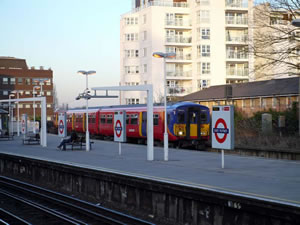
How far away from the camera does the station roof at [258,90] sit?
40.1 metres

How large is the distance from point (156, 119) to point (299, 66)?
10.0m

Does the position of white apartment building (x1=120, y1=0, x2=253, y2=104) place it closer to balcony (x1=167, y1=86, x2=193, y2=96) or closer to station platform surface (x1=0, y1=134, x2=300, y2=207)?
balcony (x1=167, y1=86, x2=193, y2=96)

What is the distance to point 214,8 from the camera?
6259 cm

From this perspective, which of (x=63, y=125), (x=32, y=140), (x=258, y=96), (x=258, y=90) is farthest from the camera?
(x=258, y=90)

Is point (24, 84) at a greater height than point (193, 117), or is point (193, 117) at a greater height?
point (24, 84)

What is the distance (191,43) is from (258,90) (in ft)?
72.2

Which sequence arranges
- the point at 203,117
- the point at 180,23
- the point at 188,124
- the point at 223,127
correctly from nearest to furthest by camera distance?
the point at 223,127
the point at 188,124
the point at 203,117
the point at 180,23

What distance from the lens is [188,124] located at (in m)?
30.5

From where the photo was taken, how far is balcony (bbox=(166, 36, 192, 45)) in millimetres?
63750

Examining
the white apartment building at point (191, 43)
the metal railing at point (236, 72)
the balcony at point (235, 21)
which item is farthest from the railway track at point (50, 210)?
the balcony at point (235, 21)

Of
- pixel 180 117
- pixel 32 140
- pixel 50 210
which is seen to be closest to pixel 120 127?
pixel 50 210

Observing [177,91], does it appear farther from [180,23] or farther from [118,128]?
[118,128]

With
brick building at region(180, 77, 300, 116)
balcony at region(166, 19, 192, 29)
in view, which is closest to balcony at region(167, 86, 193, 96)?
balcony at region(166, 19, 192, 29)

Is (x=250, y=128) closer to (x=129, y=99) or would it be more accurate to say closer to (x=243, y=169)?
(x=243, y=169)
